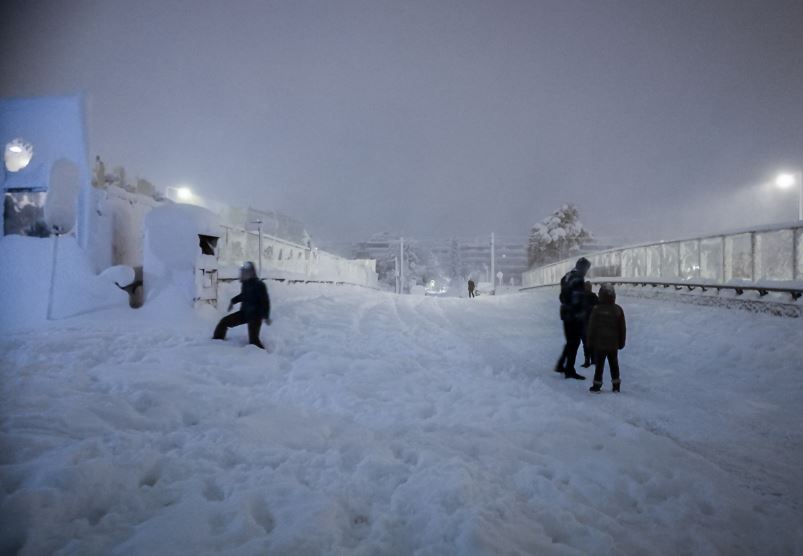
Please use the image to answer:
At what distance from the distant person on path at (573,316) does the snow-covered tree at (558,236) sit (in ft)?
141

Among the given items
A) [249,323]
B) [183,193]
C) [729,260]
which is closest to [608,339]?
[249,323]

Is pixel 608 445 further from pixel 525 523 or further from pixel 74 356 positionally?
pixel 74 356

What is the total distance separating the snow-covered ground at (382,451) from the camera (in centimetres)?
289

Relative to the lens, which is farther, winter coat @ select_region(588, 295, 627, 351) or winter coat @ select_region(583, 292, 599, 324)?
winter coat @ select_region(583, 292, 599, 324)

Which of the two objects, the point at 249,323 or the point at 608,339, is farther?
the point at 249,323

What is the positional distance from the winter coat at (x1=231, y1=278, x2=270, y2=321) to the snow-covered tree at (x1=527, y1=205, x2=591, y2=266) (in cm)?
4535

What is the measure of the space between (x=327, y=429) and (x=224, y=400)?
165cm

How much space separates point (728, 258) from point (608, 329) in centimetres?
827

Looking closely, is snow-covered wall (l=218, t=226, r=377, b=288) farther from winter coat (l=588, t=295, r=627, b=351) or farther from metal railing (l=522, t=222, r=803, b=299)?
metal railing (l=522, t=222, r=803, b=299)

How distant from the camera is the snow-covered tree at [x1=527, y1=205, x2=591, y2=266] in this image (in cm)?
4853

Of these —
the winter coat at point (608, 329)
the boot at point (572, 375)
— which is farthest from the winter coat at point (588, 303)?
the boot at point (572, 375)

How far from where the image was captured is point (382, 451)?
13.9 ft

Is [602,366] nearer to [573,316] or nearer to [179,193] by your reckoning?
[573,316]

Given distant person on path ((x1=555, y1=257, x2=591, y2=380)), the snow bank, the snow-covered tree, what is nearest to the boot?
distant person on path ((x1=555, y1=257, x2=591, y2=380))
